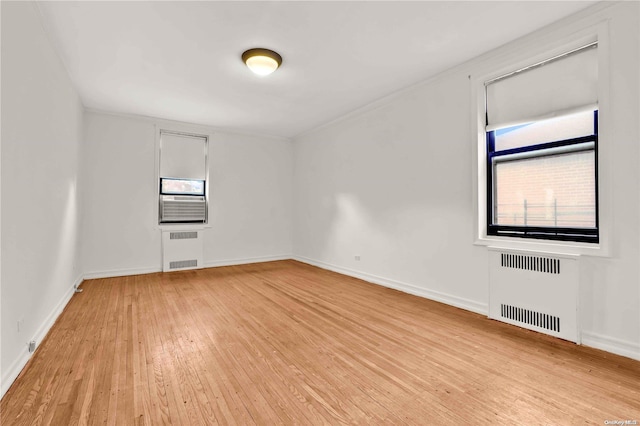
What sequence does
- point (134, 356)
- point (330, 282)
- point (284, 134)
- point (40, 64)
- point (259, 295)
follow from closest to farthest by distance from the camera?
point (134, 356), point (40, 64), point (259, 295), point (330, 282), point (284, 134)

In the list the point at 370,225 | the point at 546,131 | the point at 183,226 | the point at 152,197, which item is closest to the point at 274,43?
the point at 546,131

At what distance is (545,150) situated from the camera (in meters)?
3.26

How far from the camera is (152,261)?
6102 millimetres

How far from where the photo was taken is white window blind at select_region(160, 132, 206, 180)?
6.31 meters

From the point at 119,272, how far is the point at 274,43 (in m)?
5.10

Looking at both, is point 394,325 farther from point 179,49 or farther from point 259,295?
point 179,49

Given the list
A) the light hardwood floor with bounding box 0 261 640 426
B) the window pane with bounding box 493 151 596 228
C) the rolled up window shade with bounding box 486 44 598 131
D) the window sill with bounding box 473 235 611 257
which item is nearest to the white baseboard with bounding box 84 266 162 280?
the light hardwood floor with bounding box 0 261 640 426

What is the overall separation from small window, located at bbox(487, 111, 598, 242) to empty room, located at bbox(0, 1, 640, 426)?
0.02 metres

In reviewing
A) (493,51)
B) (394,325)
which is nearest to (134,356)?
(394,325)

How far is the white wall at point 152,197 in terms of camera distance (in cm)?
563

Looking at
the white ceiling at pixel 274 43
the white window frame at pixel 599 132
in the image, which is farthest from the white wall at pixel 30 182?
the white window frame at pixel 599 132

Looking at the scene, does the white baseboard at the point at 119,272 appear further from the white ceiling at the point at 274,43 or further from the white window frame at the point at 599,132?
the white window frame at the point at 599,132

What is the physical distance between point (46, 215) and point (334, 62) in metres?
3.65

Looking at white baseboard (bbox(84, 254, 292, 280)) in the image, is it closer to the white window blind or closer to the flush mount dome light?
the white window blind
